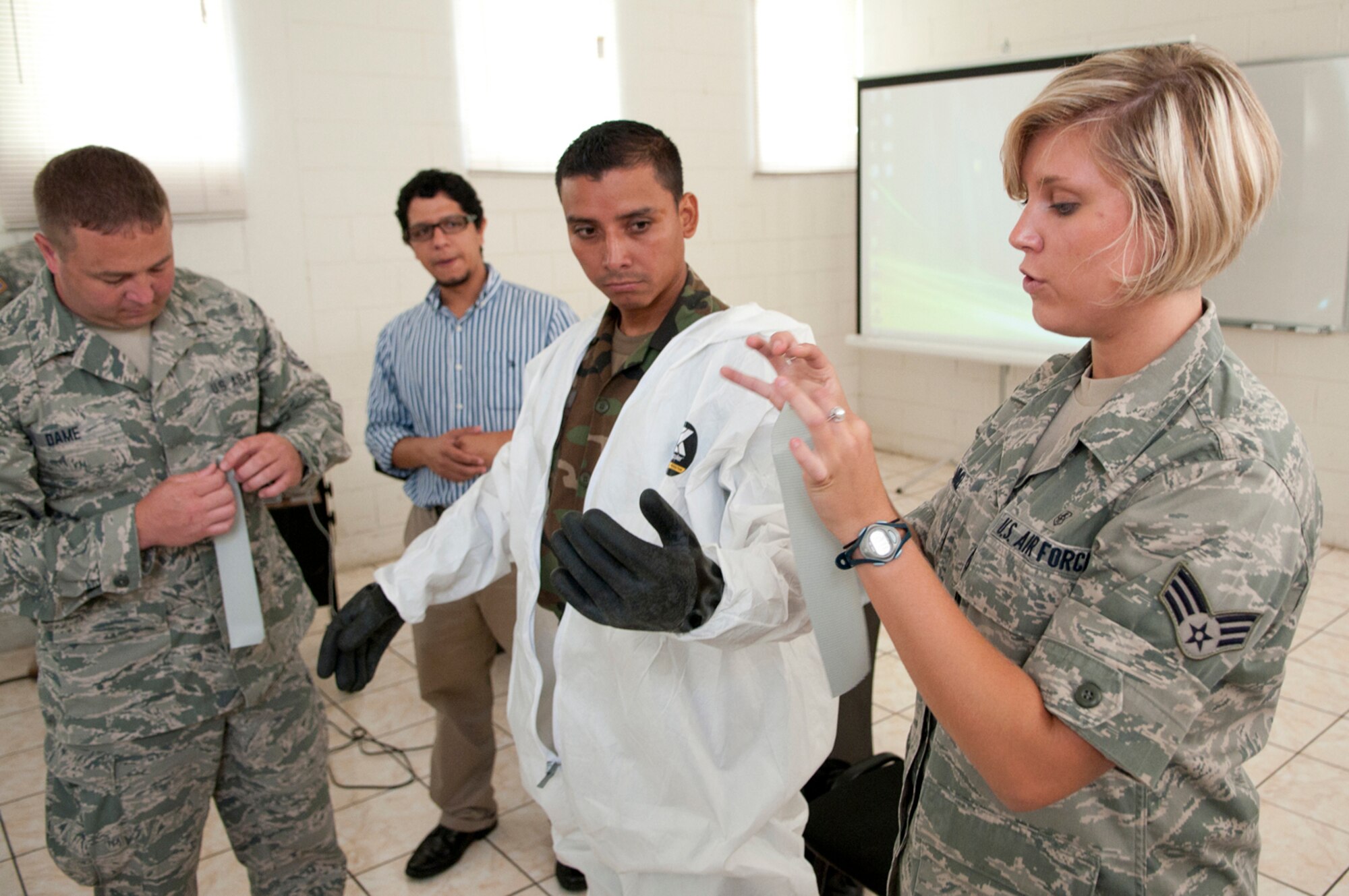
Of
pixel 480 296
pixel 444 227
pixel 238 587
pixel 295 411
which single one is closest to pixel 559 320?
pixel 480 296

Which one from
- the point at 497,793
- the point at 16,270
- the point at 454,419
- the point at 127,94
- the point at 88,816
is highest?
the point at 127,94

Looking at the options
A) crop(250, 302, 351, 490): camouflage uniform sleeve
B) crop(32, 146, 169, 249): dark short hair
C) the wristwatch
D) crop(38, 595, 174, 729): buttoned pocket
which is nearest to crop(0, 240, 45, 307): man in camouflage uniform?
crop(250, 302, 351, 490): camouflage uniform sleeve

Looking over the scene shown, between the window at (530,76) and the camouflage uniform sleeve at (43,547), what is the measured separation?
10.4 ft

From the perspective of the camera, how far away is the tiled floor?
232 cm

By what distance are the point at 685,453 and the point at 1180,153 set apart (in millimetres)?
727

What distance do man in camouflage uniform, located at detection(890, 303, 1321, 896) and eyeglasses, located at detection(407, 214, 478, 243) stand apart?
1852mm

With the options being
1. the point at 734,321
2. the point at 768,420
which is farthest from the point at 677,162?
the point at 768,420

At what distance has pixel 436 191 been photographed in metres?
2.62

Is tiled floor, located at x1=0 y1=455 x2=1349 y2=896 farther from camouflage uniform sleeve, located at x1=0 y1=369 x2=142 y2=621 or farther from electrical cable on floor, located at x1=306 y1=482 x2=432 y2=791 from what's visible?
camouflage uniform sleeve, located at x1=0 y1=369 x2=142 y2=621

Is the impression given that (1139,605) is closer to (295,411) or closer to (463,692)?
(295,411)

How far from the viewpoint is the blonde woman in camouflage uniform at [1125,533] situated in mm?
799

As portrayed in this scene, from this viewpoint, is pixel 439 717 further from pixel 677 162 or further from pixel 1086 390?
pixel 1086 390

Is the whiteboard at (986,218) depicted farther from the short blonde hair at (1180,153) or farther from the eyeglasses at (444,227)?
the short blonde hair at (1180,153)

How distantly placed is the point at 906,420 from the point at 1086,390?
16.6ft
